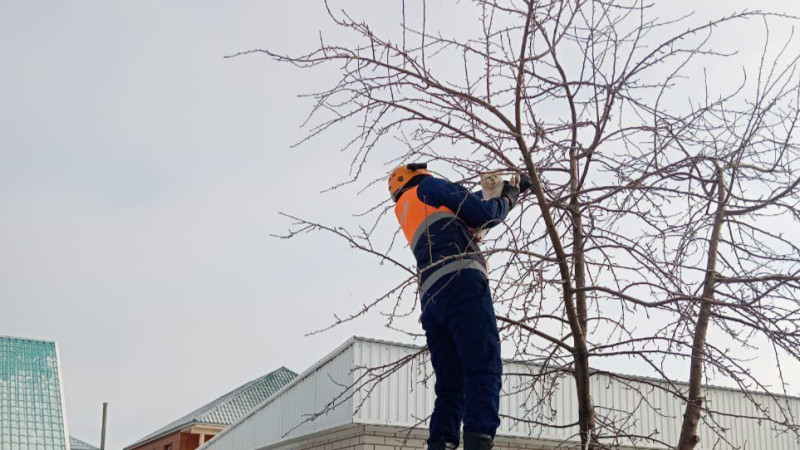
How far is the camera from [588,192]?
5391 millimetres

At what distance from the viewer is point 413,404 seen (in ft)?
43.7

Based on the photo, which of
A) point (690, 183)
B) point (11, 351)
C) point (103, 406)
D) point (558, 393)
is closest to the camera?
point (690, 183)

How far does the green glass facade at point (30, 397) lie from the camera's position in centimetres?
2586

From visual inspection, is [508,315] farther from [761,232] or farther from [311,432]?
[311,432]

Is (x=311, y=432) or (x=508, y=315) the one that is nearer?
(x=508, y=315)

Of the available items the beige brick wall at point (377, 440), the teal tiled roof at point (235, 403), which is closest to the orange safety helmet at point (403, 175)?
the beige brick wall at point (377, 440)

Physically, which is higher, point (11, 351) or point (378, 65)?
point (11, 351)

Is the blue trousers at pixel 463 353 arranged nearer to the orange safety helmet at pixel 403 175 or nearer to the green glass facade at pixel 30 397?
the orange safety helmet at pixel 403 175

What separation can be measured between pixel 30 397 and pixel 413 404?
17941 millimetres

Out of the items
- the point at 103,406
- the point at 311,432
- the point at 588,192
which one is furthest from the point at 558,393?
the point at 103,406

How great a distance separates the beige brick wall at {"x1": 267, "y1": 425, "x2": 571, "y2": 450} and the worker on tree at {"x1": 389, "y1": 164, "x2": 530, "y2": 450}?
7172 mm

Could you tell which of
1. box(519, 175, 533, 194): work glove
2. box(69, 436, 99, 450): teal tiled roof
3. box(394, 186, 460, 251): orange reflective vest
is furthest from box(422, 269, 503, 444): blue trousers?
box(69, 436, 99, 450): teal tiled roof

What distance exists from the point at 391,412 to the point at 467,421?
28.5 feet

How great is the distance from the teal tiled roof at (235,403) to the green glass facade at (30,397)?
7.36m
